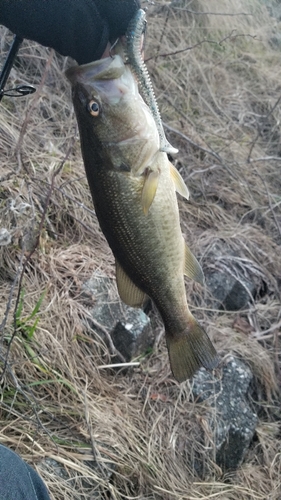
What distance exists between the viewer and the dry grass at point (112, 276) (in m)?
2.43

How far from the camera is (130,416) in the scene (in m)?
2.68

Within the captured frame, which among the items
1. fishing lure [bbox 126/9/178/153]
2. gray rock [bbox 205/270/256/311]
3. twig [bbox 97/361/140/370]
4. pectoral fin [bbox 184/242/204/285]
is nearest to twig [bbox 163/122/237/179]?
gray rock [bbox 205/270/256/311]

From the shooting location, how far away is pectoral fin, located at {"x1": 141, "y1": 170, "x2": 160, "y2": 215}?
60.6 inches

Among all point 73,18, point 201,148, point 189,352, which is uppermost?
A: point 73,18

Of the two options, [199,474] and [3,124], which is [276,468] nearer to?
[199,474]

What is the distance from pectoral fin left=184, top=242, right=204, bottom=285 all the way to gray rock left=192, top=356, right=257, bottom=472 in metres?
1.29

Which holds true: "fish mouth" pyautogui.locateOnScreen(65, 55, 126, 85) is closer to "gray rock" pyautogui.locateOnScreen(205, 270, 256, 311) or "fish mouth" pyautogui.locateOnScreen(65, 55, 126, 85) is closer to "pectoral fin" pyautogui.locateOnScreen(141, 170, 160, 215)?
"pectoral fin" pyautogui.locateOnScreen(141, 170, 160, 215)

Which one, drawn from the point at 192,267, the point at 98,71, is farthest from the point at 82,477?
the point at 98,71

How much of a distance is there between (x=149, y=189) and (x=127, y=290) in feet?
1.20

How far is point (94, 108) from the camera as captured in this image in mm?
1470

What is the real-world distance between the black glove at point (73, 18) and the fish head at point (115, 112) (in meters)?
0.07

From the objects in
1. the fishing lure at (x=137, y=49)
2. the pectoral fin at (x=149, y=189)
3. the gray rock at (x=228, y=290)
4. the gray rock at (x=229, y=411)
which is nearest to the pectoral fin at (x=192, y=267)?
the pectoral fin at (x=149, y=189)

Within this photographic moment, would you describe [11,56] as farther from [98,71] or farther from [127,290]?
[127,290]

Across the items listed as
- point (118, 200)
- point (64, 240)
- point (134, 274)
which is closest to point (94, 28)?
point (118, 200)
